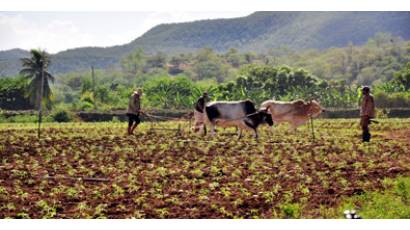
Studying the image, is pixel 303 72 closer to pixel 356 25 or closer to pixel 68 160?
pixel 68 160

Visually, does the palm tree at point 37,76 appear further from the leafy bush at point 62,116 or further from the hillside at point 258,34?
the hillside at point 258,34

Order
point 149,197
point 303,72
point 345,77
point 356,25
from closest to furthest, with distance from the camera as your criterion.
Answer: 1. point 149,197
2. point 303,72
3. point 345,77
4. point 356,25

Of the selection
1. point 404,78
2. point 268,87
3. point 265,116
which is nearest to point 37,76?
point 268,87

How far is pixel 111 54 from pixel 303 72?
83913 mm

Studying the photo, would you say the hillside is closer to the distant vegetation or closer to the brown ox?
the distant vegetation

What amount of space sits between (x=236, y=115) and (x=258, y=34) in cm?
12478

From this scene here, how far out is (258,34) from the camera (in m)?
142

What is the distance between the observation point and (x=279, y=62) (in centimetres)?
10056

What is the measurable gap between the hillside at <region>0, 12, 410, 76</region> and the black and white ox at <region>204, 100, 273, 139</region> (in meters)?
83.5

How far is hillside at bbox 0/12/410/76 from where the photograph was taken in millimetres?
111312

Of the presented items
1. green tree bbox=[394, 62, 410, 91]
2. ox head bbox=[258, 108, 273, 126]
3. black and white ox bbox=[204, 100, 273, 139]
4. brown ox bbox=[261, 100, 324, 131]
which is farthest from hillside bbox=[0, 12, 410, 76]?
black and white ox bbox=[204, 100, 273, 139]
